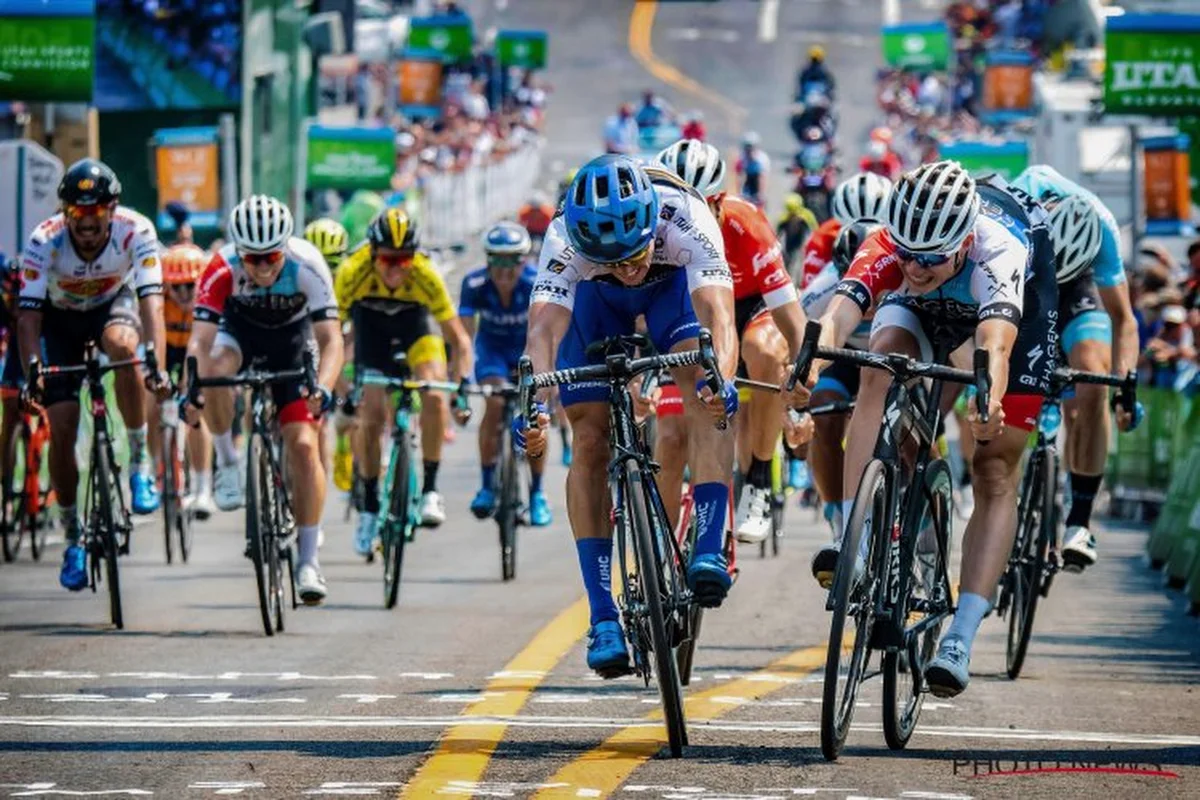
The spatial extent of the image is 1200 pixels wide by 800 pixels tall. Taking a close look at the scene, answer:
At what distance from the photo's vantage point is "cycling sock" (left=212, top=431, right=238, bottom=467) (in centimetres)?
1548

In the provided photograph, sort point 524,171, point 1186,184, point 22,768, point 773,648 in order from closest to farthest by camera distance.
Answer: point 22,768 < point 773,648 < point 1186,184 < point 524,171

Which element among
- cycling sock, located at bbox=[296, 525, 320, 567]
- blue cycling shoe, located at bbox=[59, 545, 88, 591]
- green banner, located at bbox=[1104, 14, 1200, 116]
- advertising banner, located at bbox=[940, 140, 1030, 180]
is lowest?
blue cycling shoe, located at bbox=[59, 545, 88, 591]

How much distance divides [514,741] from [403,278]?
7847mm

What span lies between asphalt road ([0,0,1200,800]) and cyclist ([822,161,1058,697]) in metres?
0.67

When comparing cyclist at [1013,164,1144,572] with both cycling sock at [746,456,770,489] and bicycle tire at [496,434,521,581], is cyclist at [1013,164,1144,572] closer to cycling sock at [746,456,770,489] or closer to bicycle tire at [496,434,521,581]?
cycling sock at [746,456,770,489]

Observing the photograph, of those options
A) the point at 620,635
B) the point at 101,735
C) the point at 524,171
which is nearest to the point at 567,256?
the point at 620,635

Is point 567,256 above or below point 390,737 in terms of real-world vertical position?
above

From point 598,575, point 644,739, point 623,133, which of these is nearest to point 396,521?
point 598,575

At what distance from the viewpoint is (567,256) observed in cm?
1001

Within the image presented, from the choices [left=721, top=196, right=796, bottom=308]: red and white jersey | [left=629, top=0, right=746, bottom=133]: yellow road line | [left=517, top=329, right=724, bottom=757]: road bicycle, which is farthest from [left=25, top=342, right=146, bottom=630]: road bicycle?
[left=629, top=0, right=746, bottom=133]: yellow road line

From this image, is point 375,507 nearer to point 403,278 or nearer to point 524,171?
point 403,278

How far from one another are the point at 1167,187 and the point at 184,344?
15.2 meters

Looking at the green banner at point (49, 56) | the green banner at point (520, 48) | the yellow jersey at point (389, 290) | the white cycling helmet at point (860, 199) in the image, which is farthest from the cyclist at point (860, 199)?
the green banner at point (520, 48)

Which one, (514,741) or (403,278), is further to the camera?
(403,278)
